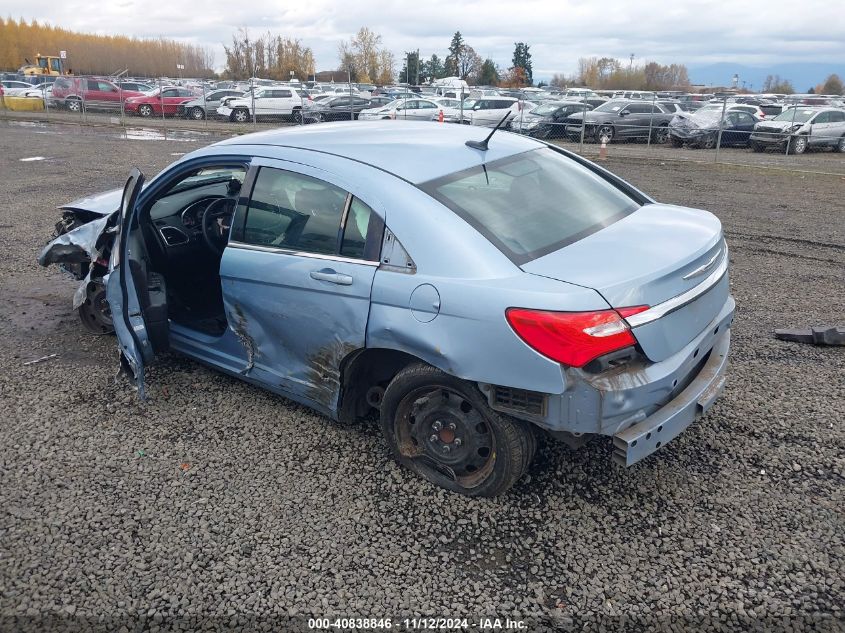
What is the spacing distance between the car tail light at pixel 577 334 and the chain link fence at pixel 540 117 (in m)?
13.8

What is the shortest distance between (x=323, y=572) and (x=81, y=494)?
4.51 feet

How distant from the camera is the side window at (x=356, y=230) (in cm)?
330

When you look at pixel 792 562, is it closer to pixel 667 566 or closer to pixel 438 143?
pixel 667 566

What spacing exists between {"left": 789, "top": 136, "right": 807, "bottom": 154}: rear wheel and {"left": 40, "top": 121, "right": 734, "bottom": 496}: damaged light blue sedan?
1964 cm

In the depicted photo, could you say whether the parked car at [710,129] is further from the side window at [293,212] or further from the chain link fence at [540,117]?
→ the side window at [293,212]

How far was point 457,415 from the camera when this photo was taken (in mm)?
3146

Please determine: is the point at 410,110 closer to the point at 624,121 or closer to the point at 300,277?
the point at 624,121

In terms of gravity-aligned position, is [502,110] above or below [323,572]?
above

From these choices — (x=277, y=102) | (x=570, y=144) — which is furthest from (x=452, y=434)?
(x=277, y=102)

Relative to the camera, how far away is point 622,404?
9.04ft

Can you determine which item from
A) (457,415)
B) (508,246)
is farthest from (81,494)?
(508,246)

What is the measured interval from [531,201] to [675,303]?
942 mm

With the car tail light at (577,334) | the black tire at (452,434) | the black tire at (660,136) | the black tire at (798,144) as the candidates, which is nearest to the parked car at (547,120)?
the black tire at (660,136)

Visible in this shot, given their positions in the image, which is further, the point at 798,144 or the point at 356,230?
the point at 798,144
